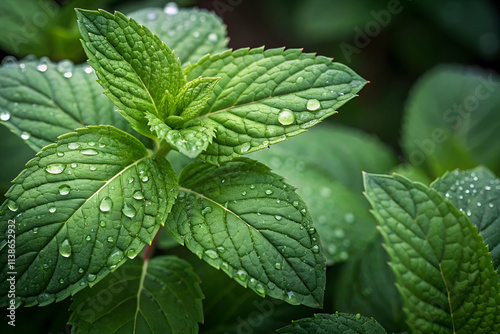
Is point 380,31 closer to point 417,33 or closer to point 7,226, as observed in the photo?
point 417,33

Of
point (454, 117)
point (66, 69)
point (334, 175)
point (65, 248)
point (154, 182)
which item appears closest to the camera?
point (65, 248)

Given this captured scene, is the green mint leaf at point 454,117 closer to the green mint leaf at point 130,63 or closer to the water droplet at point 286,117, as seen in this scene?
the water droplet at point 286,117

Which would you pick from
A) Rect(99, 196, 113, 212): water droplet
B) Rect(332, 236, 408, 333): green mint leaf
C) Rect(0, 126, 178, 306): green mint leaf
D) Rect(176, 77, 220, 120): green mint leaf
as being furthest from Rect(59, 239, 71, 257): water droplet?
Rect(332, 236, 408, 333): green mint leaf

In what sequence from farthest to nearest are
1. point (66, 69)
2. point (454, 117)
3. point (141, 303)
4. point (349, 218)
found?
point (454, 117), point (349, 218), point (66, 69), point (141, 303)

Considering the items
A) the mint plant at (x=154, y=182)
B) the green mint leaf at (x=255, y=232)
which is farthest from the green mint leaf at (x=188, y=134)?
the green mint leaf at (x=255, y=232)

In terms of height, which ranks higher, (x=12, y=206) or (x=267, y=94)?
(x=267, y=94)

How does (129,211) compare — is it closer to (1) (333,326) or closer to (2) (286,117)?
(2) (286,117)

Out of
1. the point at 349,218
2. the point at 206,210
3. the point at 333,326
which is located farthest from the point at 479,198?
the point at 206,210
